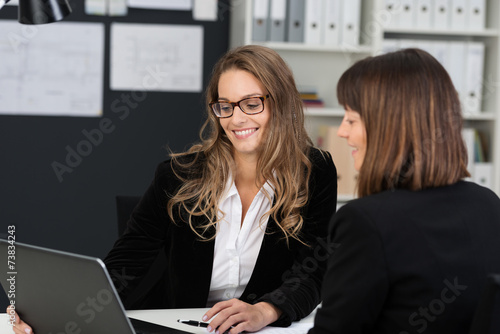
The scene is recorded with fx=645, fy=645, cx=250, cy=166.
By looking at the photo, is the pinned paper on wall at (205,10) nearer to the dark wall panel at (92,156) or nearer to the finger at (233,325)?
the dark wall panel at (92,156)

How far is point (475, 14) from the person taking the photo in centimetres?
342

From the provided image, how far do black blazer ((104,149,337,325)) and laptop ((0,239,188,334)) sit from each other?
1.43 ft

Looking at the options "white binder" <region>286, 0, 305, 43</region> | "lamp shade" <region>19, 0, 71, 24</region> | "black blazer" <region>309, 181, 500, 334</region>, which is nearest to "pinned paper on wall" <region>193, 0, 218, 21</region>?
"white binder" <region>286, 0, 305, 43</region>

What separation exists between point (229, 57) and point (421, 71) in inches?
33.9

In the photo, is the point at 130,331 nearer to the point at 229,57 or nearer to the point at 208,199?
the point at 208,199

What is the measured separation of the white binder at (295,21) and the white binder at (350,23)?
21cm

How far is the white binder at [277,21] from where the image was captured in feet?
10.6

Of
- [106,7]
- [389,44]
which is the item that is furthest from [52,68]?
[389,44]

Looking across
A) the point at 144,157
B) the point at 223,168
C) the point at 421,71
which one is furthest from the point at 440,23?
the point at 421,71

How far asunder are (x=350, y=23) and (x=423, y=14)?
41cm

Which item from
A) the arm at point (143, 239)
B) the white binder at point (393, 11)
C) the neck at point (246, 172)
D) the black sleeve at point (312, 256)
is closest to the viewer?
the black sleeve at point (312, 256)

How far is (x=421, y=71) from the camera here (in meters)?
1.16

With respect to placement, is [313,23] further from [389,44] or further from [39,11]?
[39,11]

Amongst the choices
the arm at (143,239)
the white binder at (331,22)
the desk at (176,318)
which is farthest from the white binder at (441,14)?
the desk at (176,318)
